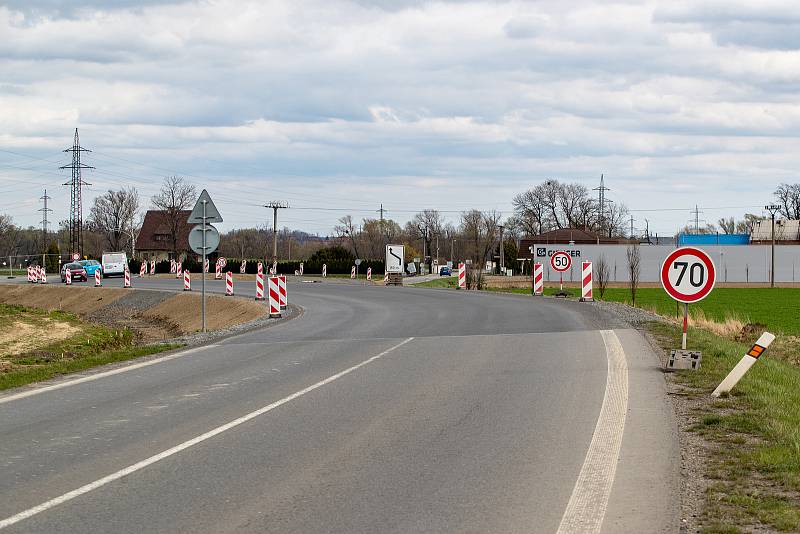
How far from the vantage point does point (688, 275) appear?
13094 millimetres

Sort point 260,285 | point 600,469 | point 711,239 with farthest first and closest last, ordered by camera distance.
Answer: point 711,239
point 260,285
point 600,469

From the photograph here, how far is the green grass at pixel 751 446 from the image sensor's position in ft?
19.7

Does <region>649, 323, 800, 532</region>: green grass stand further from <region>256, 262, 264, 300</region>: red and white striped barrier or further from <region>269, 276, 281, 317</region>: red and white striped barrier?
<region>256, 262, 264, 300</region>: red and white striped barrier

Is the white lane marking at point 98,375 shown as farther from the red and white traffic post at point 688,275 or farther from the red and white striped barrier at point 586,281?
the red and white striped barrier at point 586,281

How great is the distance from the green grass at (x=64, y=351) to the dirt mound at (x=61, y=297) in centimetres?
677

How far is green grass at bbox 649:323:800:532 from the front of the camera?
599 centimetres

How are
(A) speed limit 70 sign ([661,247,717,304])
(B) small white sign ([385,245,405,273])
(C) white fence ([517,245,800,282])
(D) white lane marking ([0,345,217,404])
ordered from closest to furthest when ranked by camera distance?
1. (D) white lane marking ([0,345,217,404])
2. (A) speed limit 70 sign ([661,247,717,304])
3. (B) small white sign ([385,245,405,273])
4. (C) white fence ([517,245,800,282])

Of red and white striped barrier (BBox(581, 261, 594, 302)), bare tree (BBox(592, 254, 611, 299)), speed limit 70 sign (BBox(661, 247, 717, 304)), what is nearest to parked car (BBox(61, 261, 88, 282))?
bare tree (BBox(592, 254, 611, 299))

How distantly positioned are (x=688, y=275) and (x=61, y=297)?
4790cm

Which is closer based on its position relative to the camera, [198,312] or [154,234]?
[198,312]

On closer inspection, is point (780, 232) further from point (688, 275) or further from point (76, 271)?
point (688, 275)

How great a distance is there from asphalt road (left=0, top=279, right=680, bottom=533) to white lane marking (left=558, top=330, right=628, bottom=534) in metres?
0.02

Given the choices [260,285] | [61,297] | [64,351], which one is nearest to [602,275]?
[260,285]

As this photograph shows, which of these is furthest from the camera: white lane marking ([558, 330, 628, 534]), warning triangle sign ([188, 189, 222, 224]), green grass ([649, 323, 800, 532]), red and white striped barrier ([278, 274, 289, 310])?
red and white striped barrier ([278, 274, 289, 310])
